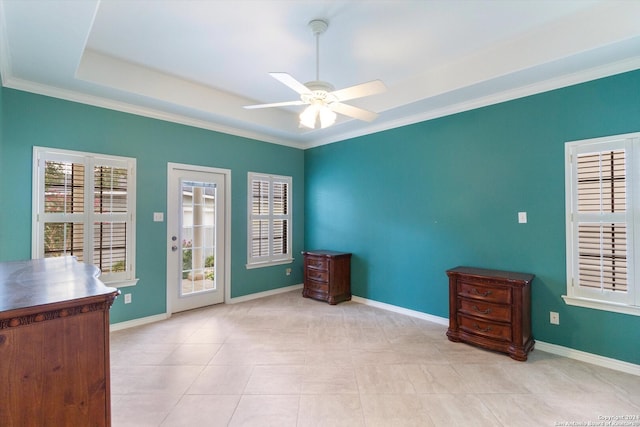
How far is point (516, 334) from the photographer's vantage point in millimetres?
2775

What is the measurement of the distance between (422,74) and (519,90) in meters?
1.00

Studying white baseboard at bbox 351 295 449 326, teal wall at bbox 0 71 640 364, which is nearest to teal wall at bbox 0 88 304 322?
teal wall at bbox 0 71 640 364

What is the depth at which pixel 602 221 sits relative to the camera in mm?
2691

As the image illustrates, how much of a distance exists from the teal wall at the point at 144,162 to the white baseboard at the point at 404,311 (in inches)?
53.2

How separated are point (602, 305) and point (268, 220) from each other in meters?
4.17

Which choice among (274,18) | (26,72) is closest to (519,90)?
(274,18)

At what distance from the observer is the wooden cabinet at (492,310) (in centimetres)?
278

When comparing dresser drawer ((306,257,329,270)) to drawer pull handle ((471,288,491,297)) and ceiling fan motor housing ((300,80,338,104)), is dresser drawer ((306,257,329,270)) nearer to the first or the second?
drawer pull handle ((471,288,491,297))

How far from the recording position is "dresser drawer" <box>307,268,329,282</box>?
459 centimetres

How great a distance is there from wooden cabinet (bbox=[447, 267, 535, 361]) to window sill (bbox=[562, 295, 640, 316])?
33cm

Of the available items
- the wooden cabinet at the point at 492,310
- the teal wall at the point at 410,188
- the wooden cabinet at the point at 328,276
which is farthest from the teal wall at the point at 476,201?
the wooden cabinet at the point at 492,310

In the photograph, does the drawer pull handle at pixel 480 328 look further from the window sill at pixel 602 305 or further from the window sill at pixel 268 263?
the window sill at pixel 268 263

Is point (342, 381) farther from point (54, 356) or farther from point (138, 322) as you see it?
point (138, 322)

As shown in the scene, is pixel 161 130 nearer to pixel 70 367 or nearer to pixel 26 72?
pixel 26 72
